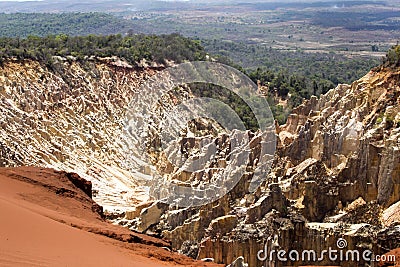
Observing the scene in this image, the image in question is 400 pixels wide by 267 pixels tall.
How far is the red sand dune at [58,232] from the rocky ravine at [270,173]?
233 centimetres

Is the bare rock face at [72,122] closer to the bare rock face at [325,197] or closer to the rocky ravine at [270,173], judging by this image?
the rocky ravine at [270,173]

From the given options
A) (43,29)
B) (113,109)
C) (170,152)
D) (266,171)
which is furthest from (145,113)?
(43,29)

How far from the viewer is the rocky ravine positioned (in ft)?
51.8

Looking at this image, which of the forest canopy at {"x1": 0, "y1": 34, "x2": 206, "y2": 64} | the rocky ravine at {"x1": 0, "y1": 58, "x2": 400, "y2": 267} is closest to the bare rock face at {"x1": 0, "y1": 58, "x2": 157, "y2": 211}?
the rocky ravine at {"x1": 0, "y1": 58, "x2": 400, "y2": 267}

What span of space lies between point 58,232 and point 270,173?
10410 millimetres

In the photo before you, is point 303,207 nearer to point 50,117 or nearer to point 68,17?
point 50,117

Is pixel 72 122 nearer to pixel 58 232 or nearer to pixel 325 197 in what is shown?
pixel 325 197

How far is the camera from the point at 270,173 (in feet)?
72.4

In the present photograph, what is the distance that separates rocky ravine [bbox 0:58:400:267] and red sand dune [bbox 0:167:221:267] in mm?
2334

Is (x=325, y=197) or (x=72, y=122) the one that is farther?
(x=72, y=122)

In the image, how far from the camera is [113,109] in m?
42.9

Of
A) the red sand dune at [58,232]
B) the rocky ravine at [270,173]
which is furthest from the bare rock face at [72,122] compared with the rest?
the red sand dune at [58,232]

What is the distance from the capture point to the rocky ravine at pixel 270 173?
51.8 ft

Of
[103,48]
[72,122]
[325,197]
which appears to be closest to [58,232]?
[325,197]
